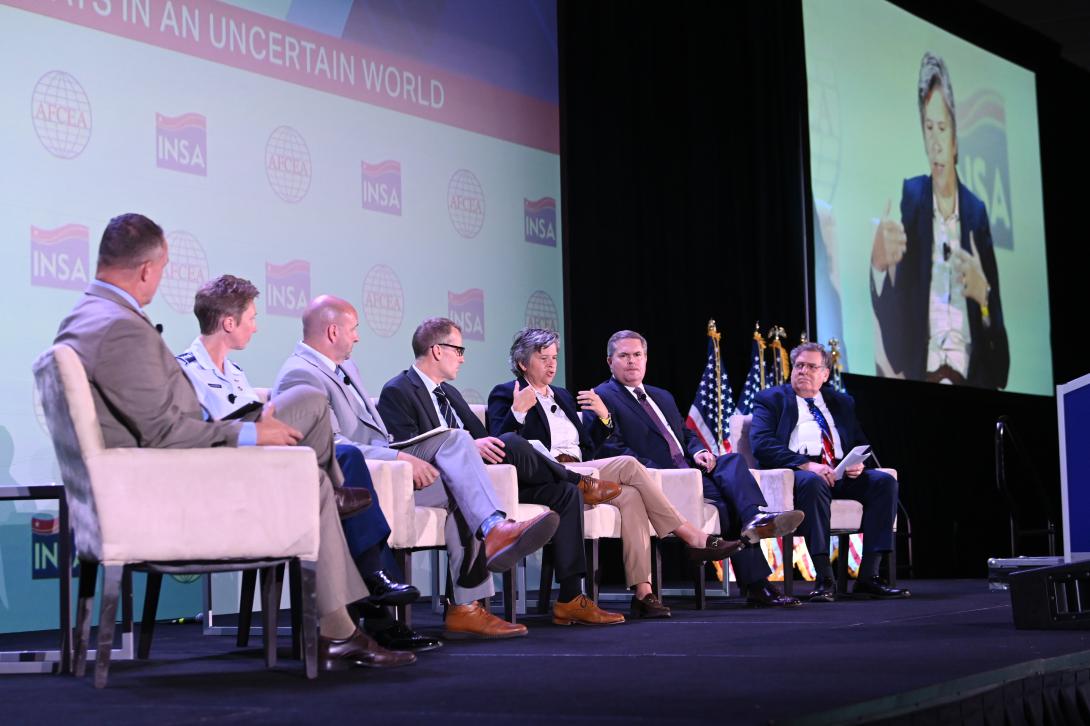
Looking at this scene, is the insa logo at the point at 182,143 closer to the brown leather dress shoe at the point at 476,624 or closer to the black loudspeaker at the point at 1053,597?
the brown leather dress shoe at the point at 476,624

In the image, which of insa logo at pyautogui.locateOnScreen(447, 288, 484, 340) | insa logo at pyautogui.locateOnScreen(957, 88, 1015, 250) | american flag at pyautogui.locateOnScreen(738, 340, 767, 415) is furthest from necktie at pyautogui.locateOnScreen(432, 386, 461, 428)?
insa logo at pyautogui.locateOnScreen(957, 88, 1015, 250)

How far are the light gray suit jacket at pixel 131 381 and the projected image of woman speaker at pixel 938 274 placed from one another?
596 centimetres

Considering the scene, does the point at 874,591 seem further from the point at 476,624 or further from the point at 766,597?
the point at 476,624

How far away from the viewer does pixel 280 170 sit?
546 centimetres

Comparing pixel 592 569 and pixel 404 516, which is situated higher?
pixel 404 516

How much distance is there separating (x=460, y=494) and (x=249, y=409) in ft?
3.34

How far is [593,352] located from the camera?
22.4ft

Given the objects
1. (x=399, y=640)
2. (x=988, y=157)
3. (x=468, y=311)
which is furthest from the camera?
(x=988, y=157)

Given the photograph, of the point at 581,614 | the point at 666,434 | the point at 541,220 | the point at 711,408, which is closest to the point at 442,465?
the point at 581,614

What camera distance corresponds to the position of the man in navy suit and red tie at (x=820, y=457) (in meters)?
5.52

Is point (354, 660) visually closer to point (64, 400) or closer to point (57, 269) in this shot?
point (64, 400)

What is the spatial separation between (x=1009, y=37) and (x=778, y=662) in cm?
799

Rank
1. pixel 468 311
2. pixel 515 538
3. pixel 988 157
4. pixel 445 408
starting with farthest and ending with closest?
pixel 988 157 → pixel 468 311 → pixel 445 408 → pixel 515 538

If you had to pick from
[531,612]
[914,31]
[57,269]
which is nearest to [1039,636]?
[531,612]
